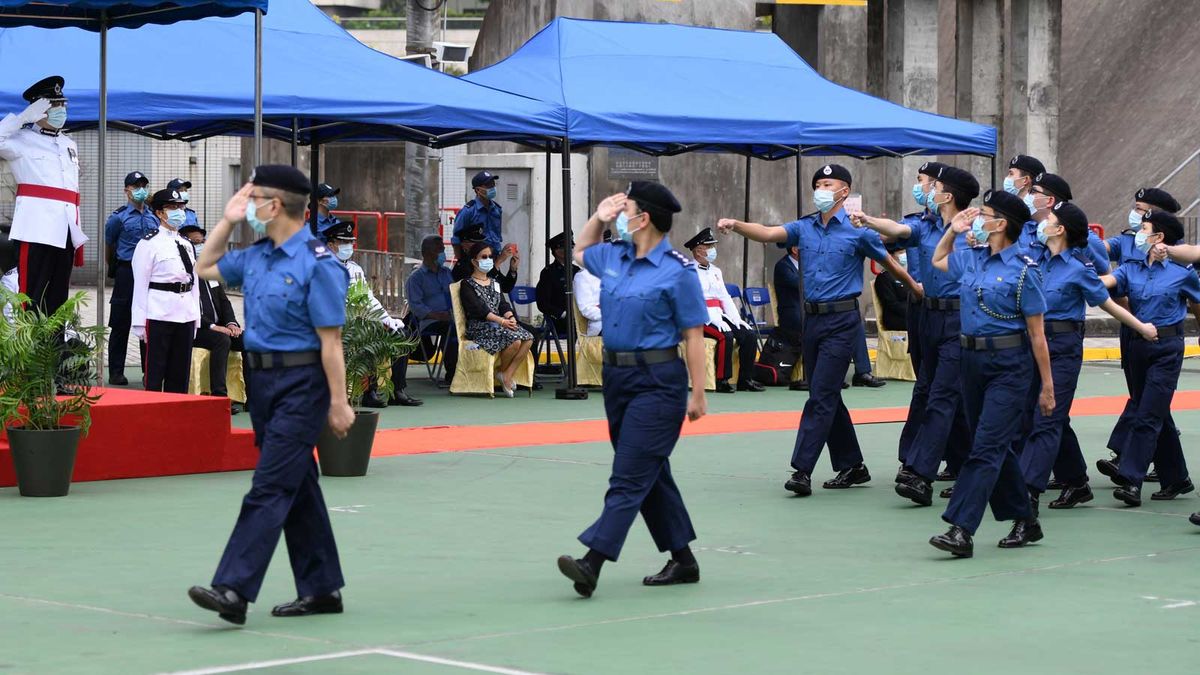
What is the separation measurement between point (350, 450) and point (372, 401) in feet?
13.5

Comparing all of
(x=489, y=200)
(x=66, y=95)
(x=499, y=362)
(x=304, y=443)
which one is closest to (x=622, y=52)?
(x=489, y=200)

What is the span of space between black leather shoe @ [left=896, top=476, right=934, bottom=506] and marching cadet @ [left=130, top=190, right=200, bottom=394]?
602 centimetres

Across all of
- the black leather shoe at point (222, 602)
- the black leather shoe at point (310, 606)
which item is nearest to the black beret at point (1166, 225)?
the black leather shoe at point (310, 606)

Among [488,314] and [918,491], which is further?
[488,314]

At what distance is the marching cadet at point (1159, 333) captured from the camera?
11062 millimetres

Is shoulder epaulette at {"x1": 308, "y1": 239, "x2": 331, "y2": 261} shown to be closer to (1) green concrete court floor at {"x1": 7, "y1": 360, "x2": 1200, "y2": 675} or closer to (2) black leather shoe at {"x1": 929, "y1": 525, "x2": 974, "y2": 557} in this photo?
(1) green concrete court floor at {"x1": 7, "y1": 360, "x2": 1200, "y2": 675}

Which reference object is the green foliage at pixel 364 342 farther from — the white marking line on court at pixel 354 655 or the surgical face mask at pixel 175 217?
the white marking line on court at pixel 354 655

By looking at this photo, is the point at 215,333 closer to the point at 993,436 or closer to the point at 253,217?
the point at 993,436

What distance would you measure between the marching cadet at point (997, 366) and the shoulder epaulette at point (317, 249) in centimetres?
333

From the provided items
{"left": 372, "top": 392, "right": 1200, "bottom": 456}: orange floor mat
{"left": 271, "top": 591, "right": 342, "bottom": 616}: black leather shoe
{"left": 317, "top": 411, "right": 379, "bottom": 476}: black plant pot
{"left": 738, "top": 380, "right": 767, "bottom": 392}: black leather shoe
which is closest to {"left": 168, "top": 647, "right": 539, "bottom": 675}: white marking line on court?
{"left": 271, "top": 591, "right": 342, "bottom": 616}: black leather shoe

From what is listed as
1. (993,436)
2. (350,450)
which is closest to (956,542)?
(993,436)

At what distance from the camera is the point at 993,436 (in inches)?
362

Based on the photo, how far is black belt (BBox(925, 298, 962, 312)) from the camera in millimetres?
11297

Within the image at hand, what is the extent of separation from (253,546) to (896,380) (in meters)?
13.9
